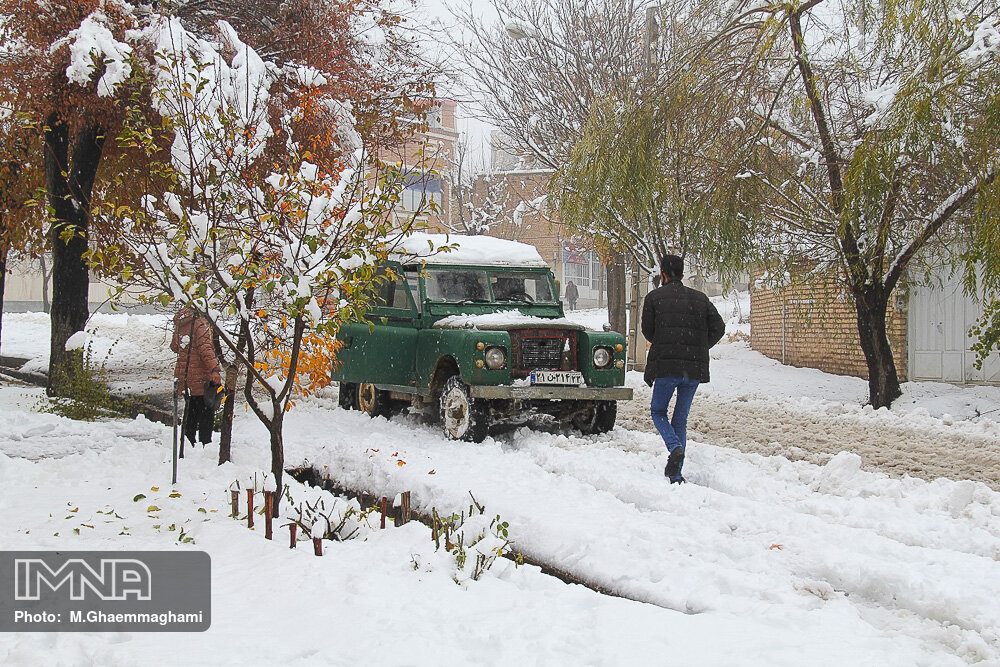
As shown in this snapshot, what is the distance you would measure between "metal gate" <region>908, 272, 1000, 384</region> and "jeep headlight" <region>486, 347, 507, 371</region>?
8417 mm

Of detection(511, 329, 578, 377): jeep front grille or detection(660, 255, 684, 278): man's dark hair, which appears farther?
detection(511, 329, 578, 377): jeep front grille

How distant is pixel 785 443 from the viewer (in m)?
9.66

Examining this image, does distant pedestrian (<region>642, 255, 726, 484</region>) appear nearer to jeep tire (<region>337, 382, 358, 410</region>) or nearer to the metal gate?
jeep tire (<region>337, 382, 358, 410</region>)

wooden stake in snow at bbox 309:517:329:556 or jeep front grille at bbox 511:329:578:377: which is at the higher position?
jeep front grille at bbox 511:329:578:377

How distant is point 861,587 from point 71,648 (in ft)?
12.5

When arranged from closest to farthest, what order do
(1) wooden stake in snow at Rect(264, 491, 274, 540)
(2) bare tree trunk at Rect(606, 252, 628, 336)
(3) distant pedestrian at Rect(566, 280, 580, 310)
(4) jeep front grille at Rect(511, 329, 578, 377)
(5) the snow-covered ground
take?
1. (5) the snow-covered ground
2. (1) wooden stake in snow at Rect(264, 491, 274, 540)
3. (4) jeep front grille at Rect(511, 329, 578, 377)
4. (2) bare tree trunk at Rect(606, 252, 628, 336)
5. (3) distant pedestrian at Rect(566, 280, 580, 310)

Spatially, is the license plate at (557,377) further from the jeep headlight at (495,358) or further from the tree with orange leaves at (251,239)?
the tree with orange leaves at (251,239)

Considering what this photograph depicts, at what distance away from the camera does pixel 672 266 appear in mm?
7641

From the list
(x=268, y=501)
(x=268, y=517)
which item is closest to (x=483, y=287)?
(x=268, y=501)

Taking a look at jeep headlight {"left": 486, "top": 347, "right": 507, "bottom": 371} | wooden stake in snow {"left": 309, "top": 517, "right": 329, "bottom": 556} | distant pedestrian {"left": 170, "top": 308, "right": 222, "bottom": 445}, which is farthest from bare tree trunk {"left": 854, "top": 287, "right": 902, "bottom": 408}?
wooden stake in snow {"left": 309, "top": 517, "right": 329, "bottom": 556}

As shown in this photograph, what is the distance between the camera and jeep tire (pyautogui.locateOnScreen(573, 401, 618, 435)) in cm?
1019

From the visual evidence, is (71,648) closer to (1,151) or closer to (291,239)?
(291,239)

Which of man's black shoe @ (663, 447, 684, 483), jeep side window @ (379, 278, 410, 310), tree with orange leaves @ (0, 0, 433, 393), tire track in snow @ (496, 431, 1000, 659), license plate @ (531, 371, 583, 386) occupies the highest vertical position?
tree with orange leaves @ (0, 0, 433, 393)

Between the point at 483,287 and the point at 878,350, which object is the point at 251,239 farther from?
the point at 878,350
